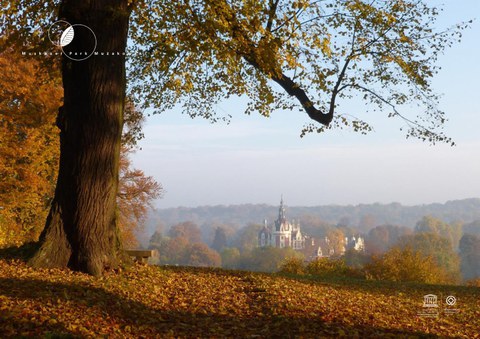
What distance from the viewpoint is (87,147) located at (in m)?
10.5

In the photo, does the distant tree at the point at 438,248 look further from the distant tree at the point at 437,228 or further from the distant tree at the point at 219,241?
the distant tree at the point at 219,241

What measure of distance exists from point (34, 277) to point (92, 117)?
3155 millimetres

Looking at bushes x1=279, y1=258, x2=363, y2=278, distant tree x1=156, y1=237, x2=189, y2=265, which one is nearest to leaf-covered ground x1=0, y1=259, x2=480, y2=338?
bushes x1=279, y1=258, x2=363, y2=278

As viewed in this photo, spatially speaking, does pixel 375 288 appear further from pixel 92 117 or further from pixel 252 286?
pixel 92 117

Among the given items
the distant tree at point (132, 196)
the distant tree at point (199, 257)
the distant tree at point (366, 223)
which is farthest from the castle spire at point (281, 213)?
the distant tree at point (132, 196)

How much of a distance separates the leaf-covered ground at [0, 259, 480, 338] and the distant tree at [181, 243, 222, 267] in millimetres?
81000

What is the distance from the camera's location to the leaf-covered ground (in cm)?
746

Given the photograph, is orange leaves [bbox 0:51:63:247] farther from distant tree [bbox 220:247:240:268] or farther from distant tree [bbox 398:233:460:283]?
distant tree [bbox 220:247:240:268]

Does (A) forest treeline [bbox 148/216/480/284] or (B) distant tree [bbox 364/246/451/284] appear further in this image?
(A) forest treeline [bbox 148/216/480/284]

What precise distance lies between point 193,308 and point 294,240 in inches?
5217

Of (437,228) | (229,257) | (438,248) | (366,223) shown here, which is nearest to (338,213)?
(366,223)

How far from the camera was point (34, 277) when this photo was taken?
960cm

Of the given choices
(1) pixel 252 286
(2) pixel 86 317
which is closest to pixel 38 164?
(1) pixel 252 286

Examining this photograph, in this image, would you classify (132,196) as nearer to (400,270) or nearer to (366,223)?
(400,270)
